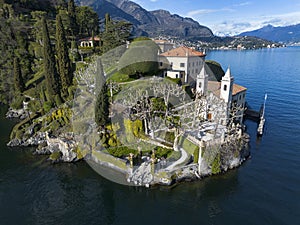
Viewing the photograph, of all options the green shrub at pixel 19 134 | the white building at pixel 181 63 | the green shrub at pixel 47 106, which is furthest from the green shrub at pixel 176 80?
the green shrub at pixel 19 134

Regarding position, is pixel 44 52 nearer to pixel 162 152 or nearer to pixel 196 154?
pixel 162 152

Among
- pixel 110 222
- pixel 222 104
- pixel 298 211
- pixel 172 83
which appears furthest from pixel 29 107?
pixel 298 211

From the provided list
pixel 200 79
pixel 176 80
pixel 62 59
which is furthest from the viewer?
pixel 62 59

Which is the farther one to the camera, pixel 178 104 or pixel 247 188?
pixel 178 104

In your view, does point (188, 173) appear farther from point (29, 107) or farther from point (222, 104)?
point (29, 107)

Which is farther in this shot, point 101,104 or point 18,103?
point 18,103

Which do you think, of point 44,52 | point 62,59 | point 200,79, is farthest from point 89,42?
point 200,79

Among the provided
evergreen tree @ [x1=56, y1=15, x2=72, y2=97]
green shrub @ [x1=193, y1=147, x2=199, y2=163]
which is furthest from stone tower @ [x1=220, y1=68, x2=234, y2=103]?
evergreen tree @ [x1=56, y1=15, x2=72, y2=97]

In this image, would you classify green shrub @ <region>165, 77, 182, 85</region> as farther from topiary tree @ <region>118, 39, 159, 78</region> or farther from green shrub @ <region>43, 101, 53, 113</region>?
green shrub @ <region>43, 101, 53, 113</region>
